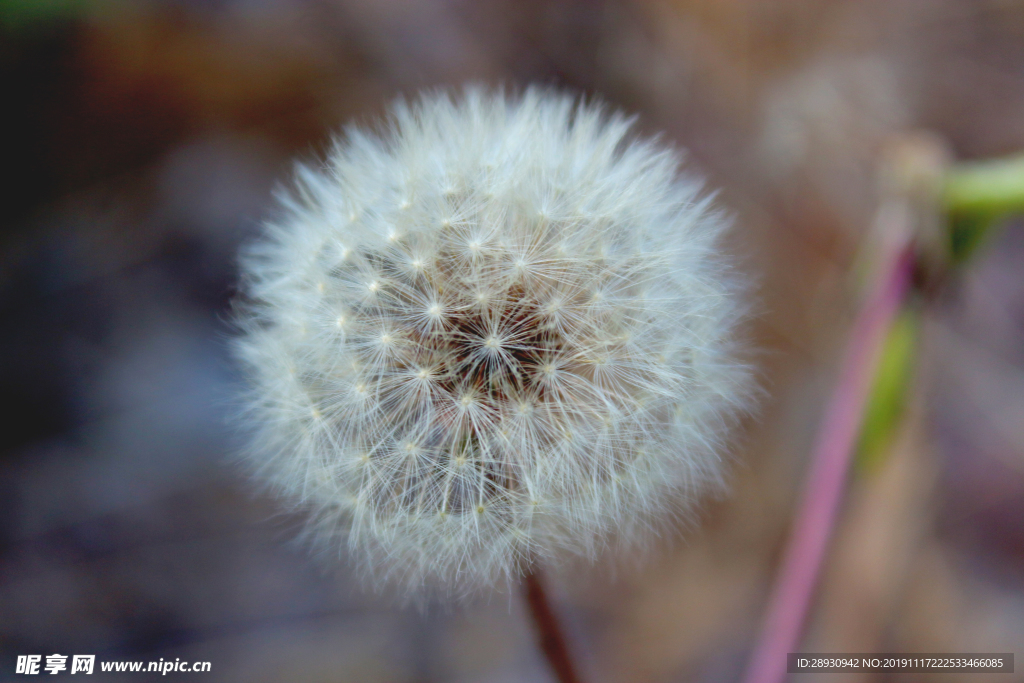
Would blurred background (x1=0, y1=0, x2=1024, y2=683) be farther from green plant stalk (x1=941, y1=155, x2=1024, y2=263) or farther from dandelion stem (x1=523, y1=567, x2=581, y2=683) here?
dandelion stem (x1=523, y1=567, x2=581, y2=683)

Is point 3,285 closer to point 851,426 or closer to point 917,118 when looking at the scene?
point 851,426

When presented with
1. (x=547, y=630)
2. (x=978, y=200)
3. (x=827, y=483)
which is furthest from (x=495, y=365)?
(x=978, y=200)

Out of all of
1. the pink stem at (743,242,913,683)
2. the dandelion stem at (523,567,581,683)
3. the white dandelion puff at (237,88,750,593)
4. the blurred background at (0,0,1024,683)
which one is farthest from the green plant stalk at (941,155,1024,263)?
the dandelion stem at (523,567,581,683)

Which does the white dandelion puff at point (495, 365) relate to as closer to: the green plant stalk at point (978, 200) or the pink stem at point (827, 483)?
the pink stem at point (827, 483)

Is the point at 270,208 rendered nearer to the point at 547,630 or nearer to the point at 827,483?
the point at 547,630

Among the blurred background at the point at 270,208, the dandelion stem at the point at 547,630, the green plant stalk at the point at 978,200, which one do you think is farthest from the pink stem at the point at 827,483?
the dandelion stem at the point at 547,630

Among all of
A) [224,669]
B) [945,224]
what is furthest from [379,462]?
[945,224]
